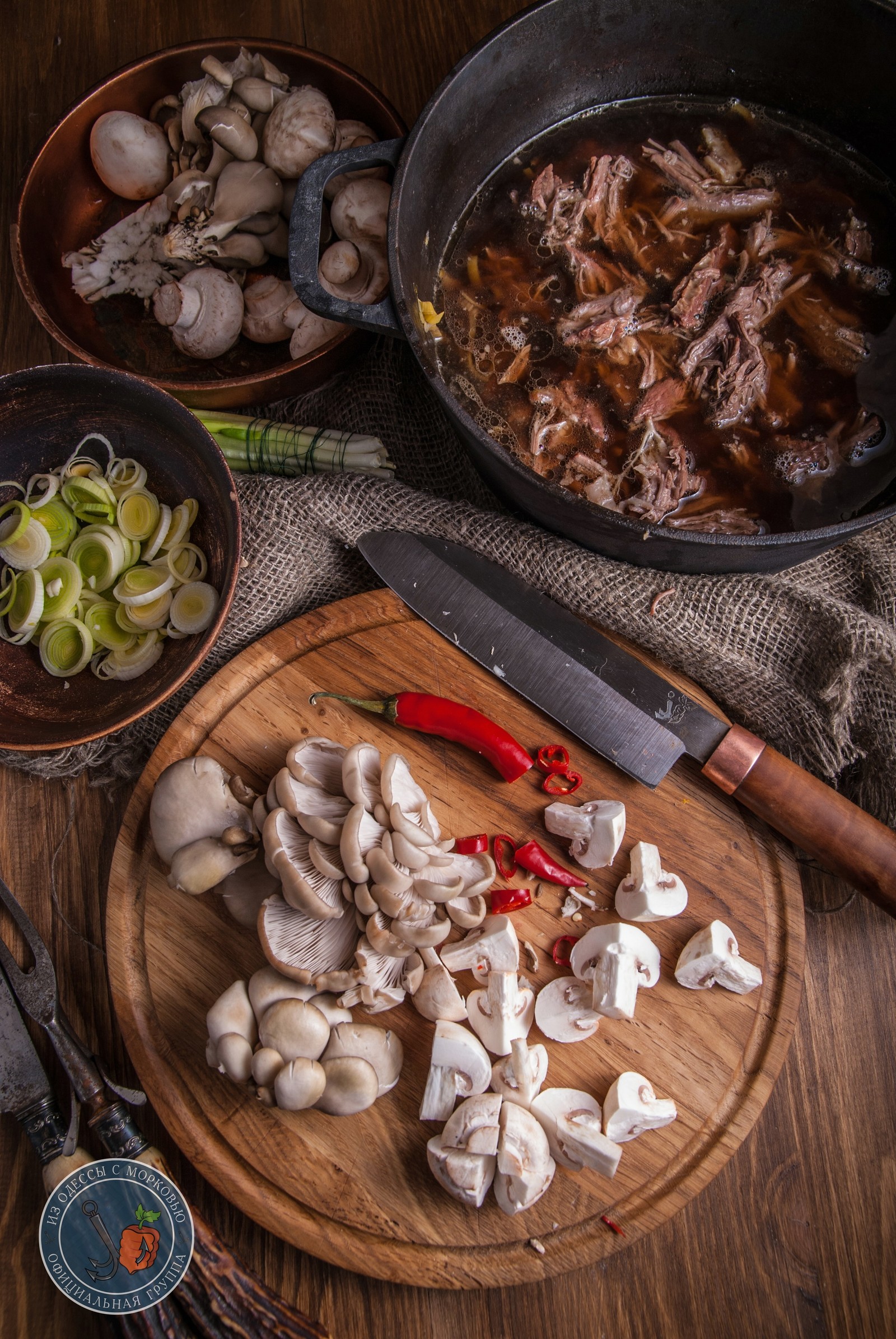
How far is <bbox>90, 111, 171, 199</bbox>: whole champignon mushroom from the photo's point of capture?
2.21 metres

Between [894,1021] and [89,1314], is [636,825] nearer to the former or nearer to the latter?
[894,1021]

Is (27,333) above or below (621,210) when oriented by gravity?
below

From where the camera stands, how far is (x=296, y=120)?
2121mm

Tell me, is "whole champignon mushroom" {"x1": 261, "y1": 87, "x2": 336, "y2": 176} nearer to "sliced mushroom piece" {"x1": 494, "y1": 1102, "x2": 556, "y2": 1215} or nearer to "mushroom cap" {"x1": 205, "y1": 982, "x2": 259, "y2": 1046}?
"mushroom cap" {"x1": 205, "y1": 982, "x2": 259, "y2": 1046}

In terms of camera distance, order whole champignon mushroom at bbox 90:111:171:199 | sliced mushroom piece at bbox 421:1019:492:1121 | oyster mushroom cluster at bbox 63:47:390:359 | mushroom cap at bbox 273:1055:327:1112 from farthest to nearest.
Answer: whole champignon mushroom at bbox 90:111:171:199, oyster mushroom cluster at bbox 63:47:390:359, sliced mushroom piece at bbox 421:1019:492:1121, mushroom cap at bbox 273:1055:327:1112

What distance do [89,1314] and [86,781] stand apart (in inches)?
44.3

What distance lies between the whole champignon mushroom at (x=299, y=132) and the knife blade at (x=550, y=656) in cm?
91

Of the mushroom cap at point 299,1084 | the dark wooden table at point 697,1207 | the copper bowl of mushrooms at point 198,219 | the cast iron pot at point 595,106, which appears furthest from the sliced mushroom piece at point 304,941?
the copper bowl of mushrooms at point 198,219

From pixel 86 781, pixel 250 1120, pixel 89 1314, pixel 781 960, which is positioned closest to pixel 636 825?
pixel 781 960

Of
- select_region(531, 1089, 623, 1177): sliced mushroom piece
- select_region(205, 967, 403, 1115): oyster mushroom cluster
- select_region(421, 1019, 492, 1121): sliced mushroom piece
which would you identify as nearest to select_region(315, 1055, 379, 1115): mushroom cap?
select_region(205, 967, 403, 1115): oyster mushroom cluster

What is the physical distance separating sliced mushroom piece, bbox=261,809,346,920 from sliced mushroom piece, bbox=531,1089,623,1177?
557 millimetres

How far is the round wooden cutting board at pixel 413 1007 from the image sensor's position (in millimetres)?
1762

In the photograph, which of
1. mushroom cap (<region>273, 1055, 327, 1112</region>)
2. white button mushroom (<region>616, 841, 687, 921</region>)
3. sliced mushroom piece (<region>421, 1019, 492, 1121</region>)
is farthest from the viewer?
white button mushroom (<region>616, 841, 687, 921</region>)

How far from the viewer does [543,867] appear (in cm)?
191
